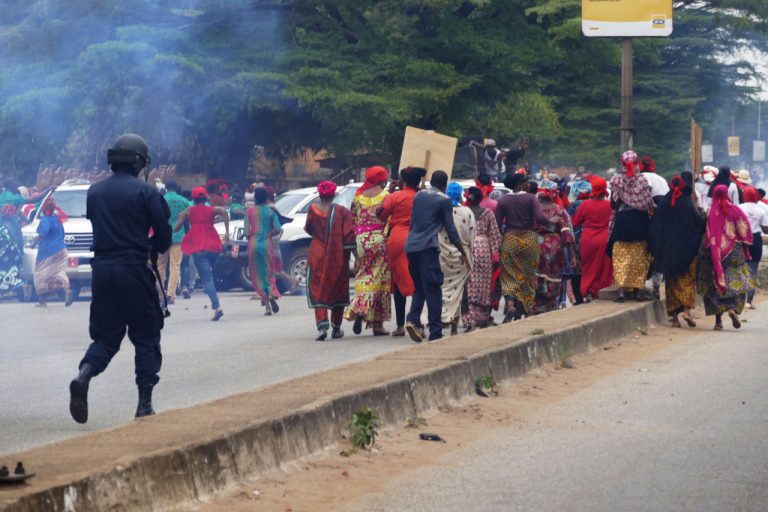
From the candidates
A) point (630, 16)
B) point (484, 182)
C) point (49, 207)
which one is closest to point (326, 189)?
point (484, 182)

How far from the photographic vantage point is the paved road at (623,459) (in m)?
6.61

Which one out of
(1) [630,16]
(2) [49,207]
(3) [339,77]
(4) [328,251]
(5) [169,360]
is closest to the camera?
(5) [169,360]

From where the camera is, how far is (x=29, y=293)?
2166cm

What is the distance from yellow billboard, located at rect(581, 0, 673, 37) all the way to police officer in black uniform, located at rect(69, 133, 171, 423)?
39.4ft

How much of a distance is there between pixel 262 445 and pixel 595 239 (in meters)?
9.32

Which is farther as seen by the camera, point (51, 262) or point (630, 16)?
point (51, 262)

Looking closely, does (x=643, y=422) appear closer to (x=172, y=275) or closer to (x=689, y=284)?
(x=689, y=284)

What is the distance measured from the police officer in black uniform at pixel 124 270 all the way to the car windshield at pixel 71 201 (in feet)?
45.5

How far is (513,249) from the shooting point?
14859 mm

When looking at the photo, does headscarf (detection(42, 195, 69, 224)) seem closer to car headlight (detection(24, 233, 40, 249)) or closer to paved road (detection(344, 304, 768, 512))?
car headlight (detection(24, 233, 40, 249))

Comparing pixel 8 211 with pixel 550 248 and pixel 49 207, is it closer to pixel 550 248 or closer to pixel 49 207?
pixel 49 207

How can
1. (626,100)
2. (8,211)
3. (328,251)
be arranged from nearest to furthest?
(328,251)
(626,100)
(8,211)

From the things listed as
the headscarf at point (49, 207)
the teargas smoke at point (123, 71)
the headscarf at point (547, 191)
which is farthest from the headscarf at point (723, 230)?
the headscarf at point (49, 207)

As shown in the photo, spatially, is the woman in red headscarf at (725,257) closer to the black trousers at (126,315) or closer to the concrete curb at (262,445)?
the concrete curb at (262,445)
